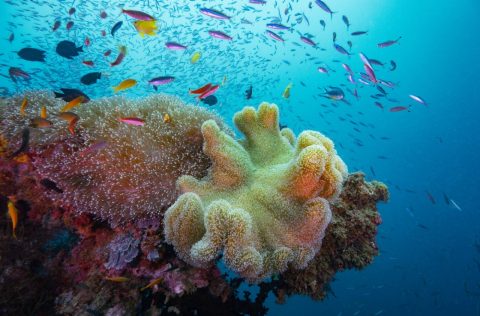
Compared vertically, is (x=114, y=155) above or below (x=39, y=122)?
below

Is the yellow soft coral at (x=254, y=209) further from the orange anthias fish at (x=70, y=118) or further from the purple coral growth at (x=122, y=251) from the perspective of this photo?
the orange anthias fish at (x=70, y=118)

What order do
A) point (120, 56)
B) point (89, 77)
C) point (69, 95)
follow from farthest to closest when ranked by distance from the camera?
point (120, 56), point (89, 77), point (69, 95)

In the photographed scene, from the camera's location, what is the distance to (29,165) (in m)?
3.49

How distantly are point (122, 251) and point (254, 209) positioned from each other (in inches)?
64.1

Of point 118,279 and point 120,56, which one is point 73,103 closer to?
point 118,279

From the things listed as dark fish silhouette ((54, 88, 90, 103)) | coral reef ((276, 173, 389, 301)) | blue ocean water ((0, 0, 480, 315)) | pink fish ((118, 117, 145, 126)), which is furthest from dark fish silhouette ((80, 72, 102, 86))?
blue ocean water ((0, 0, 480, 315))

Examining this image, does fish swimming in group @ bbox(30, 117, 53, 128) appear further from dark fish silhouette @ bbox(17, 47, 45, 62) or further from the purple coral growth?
dark fish silhouette @ bbox(17, 47, 45, 62)

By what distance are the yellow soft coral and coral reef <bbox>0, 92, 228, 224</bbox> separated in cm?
36

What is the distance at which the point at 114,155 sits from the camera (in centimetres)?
314

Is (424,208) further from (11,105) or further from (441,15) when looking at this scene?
(11,105)

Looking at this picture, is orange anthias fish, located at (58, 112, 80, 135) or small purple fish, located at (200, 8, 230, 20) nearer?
orange anthias fish, located at (58, 112, 80, 135)

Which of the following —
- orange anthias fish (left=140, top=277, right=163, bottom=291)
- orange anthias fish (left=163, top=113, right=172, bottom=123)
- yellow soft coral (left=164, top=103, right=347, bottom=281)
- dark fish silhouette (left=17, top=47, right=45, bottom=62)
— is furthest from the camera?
dark fish silhouette (left=17, top=47, right=45, bottom=62)

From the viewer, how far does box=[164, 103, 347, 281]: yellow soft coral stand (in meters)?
2.58

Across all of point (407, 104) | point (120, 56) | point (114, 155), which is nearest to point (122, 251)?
point (114, 155)
